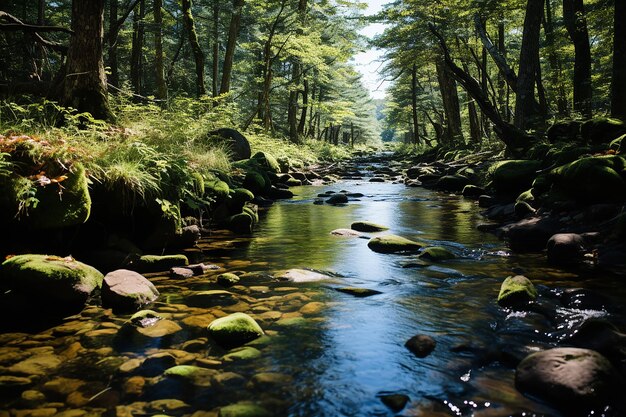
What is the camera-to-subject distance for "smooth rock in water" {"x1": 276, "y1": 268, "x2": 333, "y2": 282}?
15.9 feet

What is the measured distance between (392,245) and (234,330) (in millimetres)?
3468

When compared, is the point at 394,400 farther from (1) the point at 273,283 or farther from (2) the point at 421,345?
(1) the point at 273,283

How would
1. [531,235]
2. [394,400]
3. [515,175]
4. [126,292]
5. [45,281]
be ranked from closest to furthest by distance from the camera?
[394,400] < [45,281] < [126,292] < [531,235] < [515,175]

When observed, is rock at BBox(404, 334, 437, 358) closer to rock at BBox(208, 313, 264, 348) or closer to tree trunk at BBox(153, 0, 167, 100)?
rock at BBox(208, 313, 264, 348)

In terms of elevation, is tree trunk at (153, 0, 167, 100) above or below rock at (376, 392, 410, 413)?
above

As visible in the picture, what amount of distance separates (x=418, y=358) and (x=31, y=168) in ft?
13.6

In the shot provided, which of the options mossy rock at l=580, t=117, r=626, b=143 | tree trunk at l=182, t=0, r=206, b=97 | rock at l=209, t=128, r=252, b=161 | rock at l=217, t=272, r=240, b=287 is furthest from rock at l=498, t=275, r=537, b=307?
tree trunk at l=182, t=0, r=206, b=97

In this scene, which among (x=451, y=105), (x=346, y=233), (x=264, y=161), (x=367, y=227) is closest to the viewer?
(x=346, y=233)

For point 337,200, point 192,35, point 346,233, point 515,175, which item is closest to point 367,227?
point 346,233

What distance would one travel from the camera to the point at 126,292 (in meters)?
3.91

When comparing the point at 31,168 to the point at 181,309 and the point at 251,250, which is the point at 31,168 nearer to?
the point at 181,309

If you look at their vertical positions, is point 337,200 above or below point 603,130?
below

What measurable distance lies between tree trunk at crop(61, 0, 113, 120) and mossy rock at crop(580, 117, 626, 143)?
9548 mm

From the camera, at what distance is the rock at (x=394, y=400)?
8.09ft
